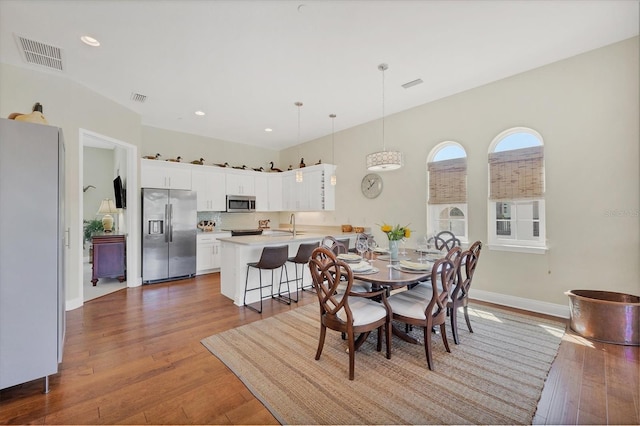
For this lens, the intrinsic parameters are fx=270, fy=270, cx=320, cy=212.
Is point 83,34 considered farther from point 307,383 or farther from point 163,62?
point 307,383

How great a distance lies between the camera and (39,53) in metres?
3.06

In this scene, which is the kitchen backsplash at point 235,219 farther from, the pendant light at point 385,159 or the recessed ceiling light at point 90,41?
the pendant light at point 385,159

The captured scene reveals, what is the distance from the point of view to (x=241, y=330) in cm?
305

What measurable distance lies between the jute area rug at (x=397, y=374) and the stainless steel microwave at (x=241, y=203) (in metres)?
3.80

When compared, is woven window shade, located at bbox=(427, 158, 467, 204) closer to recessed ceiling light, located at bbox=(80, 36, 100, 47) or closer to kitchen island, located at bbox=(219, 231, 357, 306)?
kitchen island, located at bbox=(219, 231, 357, 306)

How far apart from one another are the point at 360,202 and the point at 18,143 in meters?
4.85

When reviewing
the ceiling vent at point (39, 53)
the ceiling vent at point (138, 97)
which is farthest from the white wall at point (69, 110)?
the ceiling vent at point (138, 97)

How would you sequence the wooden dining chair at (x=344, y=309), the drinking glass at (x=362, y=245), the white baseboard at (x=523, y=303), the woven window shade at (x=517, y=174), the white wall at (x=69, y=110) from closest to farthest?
the wooden dining chair at (x=344, y=309), the drinking glass at (x=362, y=245), the white wall at (x=69, y=110), the white baseboard at (x=523, y=303), the woven window shade at (x=517, y=174)

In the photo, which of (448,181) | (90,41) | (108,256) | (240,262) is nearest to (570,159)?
(448,181)

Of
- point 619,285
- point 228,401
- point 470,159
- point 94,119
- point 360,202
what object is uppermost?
point 94,119

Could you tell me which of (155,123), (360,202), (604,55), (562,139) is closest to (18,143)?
(155,123)

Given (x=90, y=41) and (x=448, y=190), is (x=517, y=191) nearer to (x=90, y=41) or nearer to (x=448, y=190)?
(x=448, y=190)

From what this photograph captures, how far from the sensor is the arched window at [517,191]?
11.8 ft

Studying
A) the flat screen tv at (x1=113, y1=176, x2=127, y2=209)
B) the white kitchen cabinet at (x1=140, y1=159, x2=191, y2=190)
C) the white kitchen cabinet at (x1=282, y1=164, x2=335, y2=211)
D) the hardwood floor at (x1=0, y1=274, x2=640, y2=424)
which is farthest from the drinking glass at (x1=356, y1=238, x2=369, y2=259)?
the flat screen tv at (x1=113, y1=176, x2=127, y2=209)
